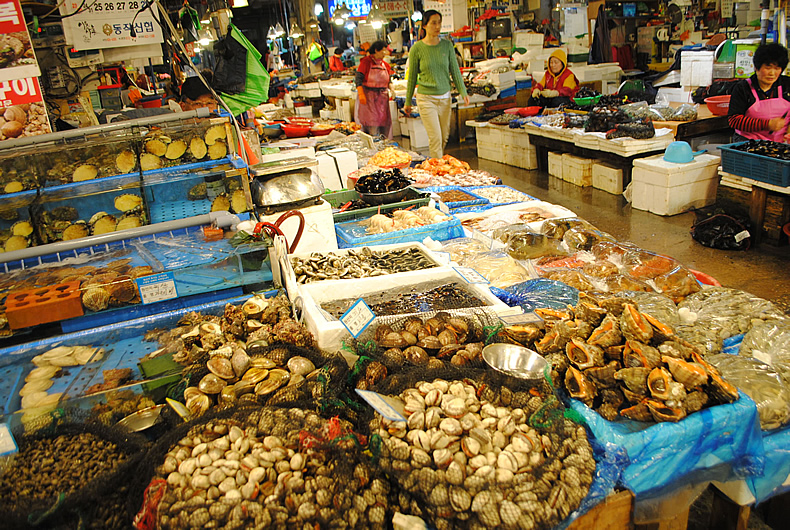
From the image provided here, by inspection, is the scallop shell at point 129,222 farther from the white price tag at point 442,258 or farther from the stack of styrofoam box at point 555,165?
the stack of styrofoam box at point 555,165

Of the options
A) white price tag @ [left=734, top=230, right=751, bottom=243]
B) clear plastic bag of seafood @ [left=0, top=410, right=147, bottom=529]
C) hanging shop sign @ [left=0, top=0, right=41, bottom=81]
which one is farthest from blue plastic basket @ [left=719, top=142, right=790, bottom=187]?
hanging shop sign @ [left=0, top=0, right=41, bottom=81]

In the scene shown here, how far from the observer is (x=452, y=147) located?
1150cm

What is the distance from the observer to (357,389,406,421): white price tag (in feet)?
5.24

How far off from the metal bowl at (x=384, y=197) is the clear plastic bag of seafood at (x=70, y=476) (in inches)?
133

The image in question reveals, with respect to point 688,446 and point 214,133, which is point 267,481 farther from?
point 214,133

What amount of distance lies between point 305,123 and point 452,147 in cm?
348

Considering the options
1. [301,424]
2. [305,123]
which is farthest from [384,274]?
[305,123]

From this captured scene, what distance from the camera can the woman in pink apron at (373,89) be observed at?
31.1 ft

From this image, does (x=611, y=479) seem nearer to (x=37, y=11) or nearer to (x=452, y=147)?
(x=37, y=11)

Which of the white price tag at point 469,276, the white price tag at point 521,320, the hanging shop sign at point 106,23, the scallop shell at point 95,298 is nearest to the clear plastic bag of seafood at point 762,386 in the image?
the white price tag at point 521,320

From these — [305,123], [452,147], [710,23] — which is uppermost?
[710,23]

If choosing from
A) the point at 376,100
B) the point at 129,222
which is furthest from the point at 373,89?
the point at 129,222

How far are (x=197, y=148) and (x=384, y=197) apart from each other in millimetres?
1736

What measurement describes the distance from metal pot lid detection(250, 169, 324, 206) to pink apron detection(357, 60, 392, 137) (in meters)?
6.09
